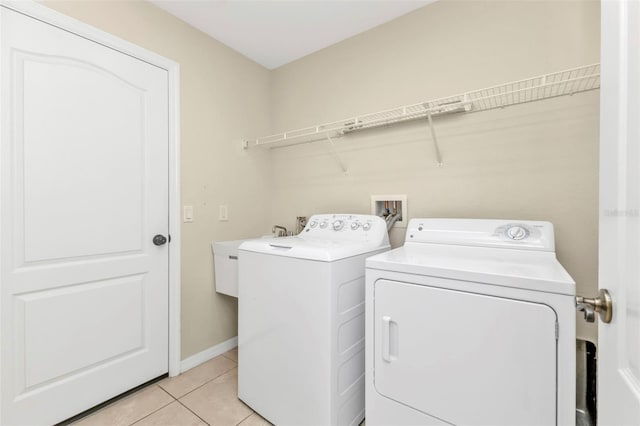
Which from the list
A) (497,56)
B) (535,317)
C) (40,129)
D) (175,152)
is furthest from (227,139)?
(535,317)

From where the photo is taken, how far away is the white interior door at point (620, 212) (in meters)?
0.47

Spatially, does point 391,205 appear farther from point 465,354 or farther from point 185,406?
point 185,406

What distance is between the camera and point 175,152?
198 centimetres

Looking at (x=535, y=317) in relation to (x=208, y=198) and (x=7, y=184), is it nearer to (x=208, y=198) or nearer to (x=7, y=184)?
(x=208, y=198)

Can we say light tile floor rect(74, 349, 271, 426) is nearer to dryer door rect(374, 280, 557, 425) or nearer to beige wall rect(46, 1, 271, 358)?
beige wall rect(46, 1, 271, 358)

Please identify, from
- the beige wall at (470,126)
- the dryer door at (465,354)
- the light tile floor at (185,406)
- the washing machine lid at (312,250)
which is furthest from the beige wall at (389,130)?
the dryer door at (465,354)

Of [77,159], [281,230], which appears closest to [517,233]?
[281,230]

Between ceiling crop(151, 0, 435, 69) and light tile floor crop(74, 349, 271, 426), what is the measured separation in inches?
98.8

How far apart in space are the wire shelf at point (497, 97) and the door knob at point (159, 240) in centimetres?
142

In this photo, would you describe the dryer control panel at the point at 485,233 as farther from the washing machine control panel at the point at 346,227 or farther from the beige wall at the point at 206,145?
the beige wall at the point at 206,145

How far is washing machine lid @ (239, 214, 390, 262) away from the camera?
1.41 metres

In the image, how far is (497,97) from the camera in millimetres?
1631

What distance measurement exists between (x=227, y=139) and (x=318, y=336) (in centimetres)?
173

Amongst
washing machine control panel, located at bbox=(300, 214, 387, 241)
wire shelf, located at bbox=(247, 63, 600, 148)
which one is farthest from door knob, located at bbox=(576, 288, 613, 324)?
washing machine control panel, located at bbox=(300, 214, 387, 241)
